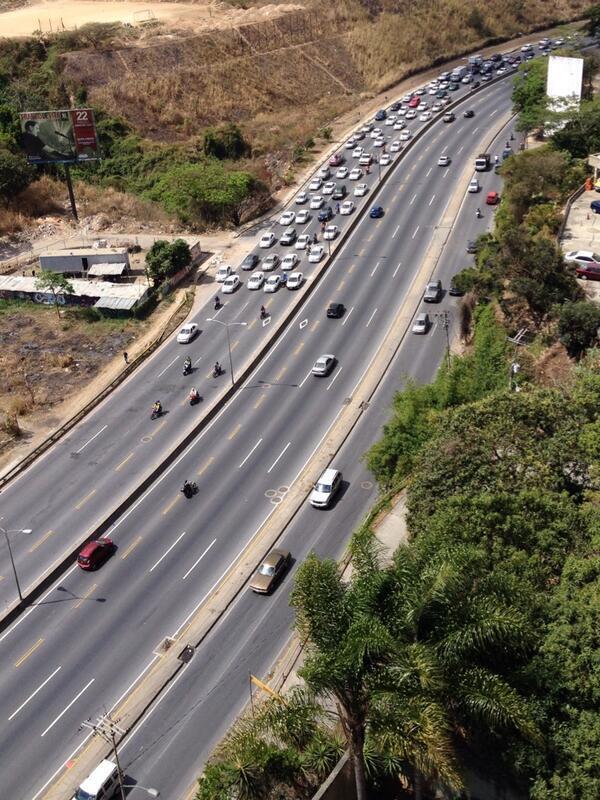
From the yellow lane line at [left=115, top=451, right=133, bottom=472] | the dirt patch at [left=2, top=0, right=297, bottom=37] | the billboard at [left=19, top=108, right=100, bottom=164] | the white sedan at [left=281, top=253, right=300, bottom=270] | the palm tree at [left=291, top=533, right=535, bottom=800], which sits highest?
the dirt patch at [left=2, top=0, right=297, bottom=37]

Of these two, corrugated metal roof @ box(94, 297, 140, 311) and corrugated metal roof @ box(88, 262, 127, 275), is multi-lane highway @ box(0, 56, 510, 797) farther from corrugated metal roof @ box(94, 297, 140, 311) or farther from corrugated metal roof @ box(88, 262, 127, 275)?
corrugated metal roof @ box(88, 262, 127, 275)

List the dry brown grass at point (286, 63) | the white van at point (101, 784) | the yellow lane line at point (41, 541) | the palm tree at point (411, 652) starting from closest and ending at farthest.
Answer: the palm tree at point (411, 652)
the white van at point (101, 784)
the yellow lane line at point (41, 541)
the dry brown grass at point (286, 63)

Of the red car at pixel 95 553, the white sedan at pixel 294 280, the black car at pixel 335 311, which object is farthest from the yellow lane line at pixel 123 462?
the white sedan at pixel 294 280

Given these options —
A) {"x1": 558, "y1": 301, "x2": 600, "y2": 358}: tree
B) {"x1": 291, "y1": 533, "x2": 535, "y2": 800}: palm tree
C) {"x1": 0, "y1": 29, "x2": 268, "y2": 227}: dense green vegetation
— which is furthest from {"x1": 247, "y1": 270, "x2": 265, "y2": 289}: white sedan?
{"x1": 291, "y1": 533, "x2": 535, "y2": 800}: palm tree

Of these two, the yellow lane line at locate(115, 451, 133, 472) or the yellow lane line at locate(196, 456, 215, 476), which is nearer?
the yellow lane line at locate(196, 456, 215, 476)

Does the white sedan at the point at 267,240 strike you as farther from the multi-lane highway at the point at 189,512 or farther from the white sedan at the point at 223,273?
the multi-lane highway at the point at 189,512

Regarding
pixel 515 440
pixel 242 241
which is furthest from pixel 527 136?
pixel 515 440

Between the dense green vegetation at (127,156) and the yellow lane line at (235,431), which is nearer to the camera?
the yellow lane line at (235,431)

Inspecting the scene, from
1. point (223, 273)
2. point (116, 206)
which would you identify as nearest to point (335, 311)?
point (223, 273)
